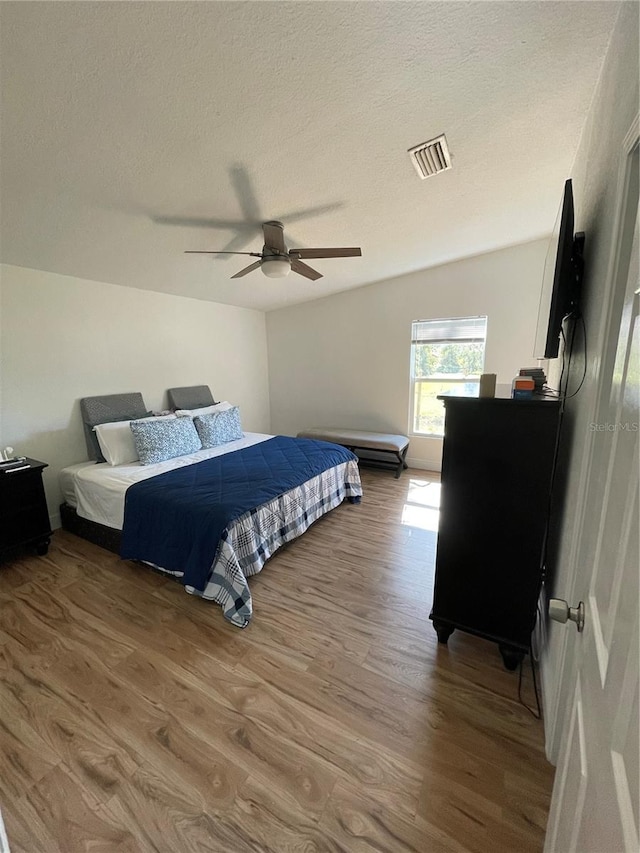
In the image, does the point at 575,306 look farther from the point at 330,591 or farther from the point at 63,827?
the point at 63,827

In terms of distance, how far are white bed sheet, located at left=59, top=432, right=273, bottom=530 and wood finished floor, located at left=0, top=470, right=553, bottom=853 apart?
21.6 inches

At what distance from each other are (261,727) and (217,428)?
2696mm

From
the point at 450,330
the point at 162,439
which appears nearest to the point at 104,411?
the point at 162,439

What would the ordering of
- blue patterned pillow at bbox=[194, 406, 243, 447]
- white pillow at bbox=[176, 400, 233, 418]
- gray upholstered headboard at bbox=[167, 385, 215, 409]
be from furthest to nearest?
gray upholstered headboard at bbox=[167, 385, 215, 409] → white pillow at bbox=[176, 400, 233, 418] → blue patterned pillow at bbox=[194, 406, 243, 447]

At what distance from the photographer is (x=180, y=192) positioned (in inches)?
81.0

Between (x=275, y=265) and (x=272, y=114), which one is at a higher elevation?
(x=272, y=114)

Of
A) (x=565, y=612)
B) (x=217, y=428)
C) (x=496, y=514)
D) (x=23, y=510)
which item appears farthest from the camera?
(x=217, y=428)

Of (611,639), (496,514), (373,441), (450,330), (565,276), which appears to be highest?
(450,330)

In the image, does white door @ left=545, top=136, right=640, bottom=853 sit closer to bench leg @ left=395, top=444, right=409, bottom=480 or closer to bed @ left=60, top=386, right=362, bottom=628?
bed @ left=60, top=386, right=362, bottom=628

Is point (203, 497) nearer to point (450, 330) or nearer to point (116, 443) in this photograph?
point (116, 443)

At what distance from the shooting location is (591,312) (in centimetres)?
120

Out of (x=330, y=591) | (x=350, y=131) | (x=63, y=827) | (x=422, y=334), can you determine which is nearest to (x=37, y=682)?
(x=63, y=827)

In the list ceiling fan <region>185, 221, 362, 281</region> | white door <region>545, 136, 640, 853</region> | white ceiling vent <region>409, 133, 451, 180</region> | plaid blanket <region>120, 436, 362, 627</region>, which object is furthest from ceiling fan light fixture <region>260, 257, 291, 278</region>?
white door <region>545, 136, 640, 853</region>

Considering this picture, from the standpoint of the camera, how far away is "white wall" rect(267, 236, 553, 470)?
3.85 m
